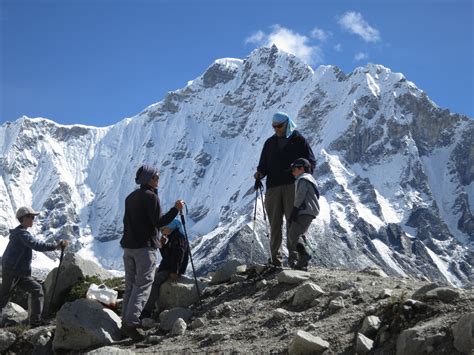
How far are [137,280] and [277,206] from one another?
2977 millimetres

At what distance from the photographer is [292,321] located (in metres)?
9.88

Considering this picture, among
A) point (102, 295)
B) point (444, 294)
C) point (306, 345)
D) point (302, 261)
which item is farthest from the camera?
point (102, 295)

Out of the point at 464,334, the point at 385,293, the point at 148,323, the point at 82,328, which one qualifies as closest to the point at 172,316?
the point at 148,323

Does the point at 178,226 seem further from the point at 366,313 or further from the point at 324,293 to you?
the point at 366,313

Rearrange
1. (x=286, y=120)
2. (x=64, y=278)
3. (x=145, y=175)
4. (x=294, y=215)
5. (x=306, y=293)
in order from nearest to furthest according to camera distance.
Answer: (x=306, y=293) < (x=145, y=175) < (x=294, y=215) < (x=286, y=120) < (x=64, y=278)

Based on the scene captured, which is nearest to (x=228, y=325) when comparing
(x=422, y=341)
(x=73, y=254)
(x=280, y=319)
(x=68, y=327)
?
(x=280, y=319)

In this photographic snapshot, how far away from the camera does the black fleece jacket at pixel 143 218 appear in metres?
11.1

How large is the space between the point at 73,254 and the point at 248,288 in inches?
185

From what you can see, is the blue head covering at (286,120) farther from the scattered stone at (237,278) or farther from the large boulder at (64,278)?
the large boulder at (64,278)

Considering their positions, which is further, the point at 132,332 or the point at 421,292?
the point at 132,332

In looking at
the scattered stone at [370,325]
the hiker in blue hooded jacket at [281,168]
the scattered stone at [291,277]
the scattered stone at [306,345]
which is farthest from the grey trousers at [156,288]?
the scattered stone at [370,325]

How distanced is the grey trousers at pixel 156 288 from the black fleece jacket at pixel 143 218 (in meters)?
1.62

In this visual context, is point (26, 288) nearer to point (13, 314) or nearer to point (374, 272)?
point (13, 314)

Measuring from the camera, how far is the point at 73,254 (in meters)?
15.0
